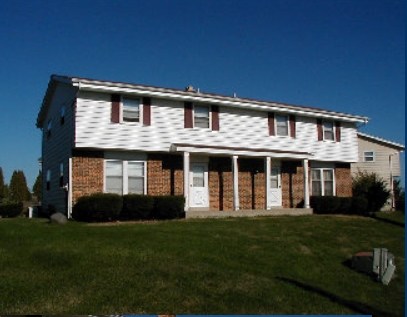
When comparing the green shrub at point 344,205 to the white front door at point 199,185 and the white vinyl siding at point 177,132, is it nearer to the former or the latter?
the white vinyl siding at point 177,132

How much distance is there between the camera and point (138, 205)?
16688 mm

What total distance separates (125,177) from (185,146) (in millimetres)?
2620

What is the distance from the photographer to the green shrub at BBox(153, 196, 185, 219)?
55.9 feet

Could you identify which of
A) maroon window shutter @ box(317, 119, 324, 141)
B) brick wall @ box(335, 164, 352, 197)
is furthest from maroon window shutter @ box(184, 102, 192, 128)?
brick wall @ box(335, 164, 352, 197)

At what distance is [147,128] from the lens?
60.7ft

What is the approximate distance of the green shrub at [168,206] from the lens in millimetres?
17031

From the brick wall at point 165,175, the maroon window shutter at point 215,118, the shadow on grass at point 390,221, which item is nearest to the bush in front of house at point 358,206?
the shadow on grass at point 390,221

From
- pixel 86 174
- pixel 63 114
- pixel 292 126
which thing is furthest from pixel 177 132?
pixel 292 126

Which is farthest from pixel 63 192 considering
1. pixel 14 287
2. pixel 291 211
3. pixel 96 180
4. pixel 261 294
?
pixel 261 294

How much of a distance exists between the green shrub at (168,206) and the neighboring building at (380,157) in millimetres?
15839

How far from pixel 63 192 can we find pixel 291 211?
936cm

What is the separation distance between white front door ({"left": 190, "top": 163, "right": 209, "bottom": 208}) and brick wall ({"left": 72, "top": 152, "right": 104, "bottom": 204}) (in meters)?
3.86

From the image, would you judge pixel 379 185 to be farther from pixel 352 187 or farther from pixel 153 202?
pixel 153 202

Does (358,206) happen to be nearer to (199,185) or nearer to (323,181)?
(323,181)
